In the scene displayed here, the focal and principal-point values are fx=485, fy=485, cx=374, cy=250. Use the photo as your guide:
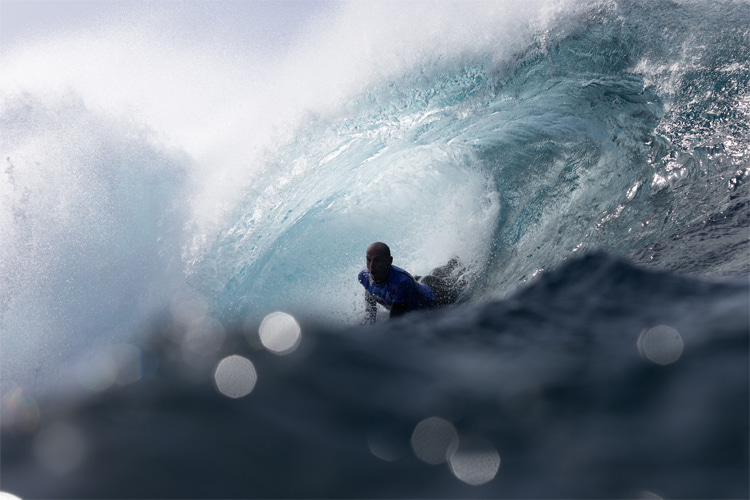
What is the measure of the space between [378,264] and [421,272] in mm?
2493

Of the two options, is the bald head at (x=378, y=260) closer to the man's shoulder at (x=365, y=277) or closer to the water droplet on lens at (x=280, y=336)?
the man's shoulder at (x=365, y=277)

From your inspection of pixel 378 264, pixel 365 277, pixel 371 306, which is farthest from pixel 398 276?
pixel 371 306

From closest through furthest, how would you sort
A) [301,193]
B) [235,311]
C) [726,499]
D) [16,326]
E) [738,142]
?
[726,499] < [738,142] < [235,311] < [16,326] < [301,193]

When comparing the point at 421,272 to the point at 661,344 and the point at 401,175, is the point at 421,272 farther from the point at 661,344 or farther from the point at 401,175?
the point at 661,344

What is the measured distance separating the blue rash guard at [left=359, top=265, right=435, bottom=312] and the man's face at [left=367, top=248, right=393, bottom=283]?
9 centimetres

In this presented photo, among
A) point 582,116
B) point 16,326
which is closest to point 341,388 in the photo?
point 582,116

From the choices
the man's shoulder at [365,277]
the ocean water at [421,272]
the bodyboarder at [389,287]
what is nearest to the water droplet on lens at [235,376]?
the ocean water at [421,272]

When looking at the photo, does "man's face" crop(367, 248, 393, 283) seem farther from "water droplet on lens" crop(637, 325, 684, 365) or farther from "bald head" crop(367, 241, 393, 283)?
"water droplet on lens" crop(637, 325, 684, 365)

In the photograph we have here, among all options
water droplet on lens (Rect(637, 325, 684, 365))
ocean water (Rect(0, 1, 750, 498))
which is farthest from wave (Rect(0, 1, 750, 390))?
water droplet on lens (Rect(637, 325, 684, 365))

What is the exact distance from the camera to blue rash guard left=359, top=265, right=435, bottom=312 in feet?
16.1

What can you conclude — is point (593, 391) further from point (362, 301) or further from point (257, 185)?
point (257, 185)

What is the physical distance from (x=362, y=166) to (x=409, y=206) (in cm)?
136

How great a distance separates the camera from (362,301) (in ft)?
22.7

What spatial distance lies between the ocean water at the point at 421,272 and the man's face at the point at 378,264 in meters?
0.59
